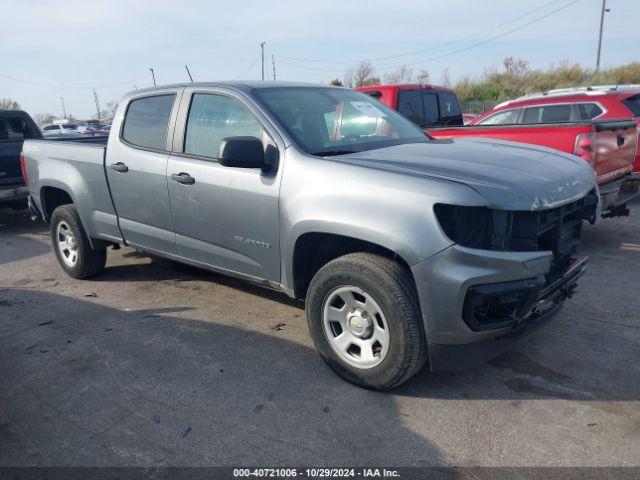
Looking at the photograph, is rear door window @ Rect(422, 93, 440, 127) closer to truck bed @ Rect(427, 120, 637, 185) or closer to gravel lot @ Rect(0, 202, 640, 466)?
truck bed @ Rect(427, 120, 637, 185)

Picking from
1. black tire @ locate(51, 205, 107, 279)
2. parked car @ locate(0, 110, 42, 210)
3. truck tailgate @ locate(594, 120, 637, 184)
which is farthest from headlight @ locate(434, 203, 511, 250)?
parked car @ locate(0, 110, 42, 210)

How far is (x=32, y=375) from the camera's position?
142 inches

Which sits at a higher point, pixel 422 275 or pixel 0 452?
pixel 422 275

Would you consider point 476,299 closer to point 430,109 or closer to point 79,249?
point 79,249

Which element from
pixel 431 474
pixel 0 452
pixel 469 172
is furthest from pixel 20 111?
pixel 431 474

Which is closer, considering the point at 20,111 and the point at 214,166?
the point at 214,166

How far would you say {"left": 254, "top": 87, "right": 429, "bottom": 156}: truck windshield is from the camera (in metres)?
3.65

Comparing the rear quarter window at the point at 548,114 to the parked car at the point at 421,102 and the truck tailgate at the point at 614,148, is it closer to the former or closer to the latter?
the parked car at the point at 421,102

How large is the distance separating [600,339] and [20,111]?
30.5 ft

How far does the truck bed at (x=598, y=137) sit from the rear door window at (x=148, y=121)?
368 cm

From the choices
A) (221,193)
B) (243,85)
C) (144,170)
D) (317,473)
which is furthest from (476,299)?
(144,170)

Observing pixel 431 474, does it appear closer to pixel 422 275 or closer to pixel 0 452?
pixel 422 275

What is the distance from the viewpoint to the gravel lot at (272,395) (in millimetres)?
2717

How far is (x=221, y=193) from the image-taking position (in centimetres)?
381
